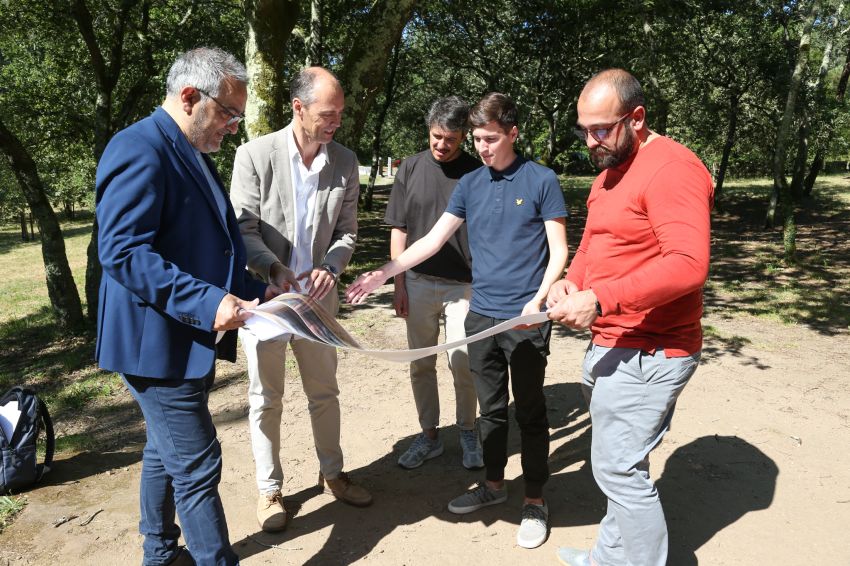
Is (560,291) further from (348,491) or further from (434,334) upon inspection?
(348,491)

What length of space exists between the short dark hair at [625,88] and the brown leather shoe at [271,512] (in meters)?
2.67

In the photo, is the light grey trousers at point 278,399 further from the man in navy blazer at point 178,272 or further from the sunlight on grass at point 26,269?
the sunlight on grass at point 26,269

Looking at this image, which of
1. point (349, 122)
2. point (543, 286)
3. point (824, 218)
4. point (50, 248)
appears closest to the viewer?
point (543, 286)

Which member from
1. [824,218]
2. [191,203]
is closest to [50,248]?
[191,203]

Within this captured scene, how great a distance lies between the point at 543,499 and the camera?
358 centimetres

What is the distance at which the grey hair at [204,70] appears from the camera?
2.44 m

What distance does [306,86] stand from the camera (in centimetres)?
320

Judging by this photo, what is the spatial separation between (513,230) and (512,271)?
0.70 ft

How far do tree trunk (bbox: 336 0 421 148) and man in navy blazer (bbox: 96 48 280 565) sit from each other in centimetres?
551

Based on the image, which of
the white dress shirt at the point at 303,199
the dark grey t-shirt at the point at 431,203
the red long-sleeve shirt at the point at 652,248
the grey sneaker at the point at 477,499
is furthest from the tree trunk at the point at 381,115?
the red long-sleeve shirt at the point at 652,248

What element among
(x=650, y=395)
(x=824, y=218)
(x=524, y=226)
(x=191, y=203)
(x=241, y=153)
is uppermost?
(x=241, y=153)

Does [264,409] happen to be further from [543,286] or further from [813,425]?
[813,425]

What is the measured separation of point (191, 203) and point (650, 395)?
6.43 feet

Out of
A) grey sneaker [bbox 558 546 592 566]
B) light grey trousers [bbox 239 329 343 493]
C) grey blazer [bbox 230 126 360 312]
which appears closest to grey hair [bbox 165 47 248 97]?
grey blazer [bbox 230 126 360 312]
